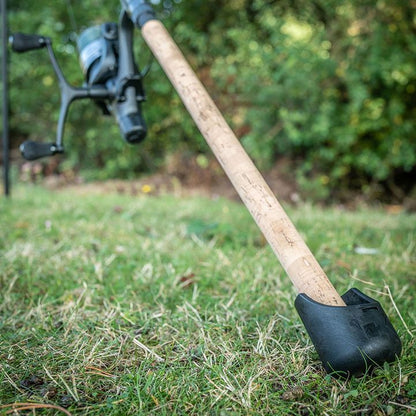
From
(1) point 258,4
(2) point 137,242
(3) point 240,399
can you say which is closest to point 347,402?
(3) point 240,399

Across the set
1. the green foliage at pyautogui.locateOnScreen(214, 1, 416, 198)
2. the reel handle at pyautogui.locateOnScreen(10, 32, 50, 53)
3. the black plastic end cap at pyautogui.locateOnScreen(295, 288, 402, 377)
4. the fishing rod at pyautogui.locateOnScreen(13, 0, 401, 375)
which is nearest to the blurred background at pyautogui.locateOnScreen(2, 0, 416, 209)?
the green foliage at pyautogui.locateOnScreen(214, 1, 416, 198)

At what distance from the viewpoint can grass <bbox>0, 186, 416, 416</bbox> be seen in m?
1.03

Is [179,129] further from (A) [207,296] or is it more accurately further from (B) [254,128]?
(A) [207,296]

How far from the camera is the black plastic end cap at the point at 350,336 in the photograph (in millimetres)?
1023

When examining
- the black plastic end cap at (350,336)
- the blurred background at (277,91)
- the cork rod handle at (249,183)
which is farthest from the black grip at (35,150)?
the blurred background at (277,91)

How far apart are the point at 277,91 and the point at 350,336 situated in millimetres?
3895

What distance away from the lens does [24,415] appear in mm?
950

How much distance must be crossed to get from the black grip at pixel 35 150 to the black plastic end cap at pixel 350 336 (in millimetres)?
1454

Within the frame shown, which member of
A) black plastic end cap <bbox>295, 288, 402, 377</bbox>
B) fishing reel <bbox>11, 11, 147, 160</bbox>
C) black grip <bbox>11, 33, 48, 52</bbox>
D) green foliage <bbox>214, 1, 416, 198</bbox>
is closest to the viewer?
black plastic end cap <bbox>295, 288, 402, 377</bbox>

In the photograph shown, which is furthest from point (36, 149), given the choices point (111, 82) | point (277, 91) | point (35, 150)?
point (277, 91)

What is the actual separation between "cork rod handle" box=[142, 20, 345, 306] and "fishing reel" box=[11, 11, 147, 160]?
36 cm

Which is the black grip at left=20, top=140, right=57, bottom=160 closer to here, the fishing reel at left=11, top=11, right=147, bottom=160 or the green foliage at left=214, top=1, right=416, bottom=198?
the fishing reel at left=11, top=11, right=147, bottom=160

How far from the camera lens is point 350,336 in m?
1.02

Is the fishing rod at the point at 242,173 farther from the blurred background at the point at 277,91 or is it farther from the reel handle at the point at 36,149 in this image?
the blurred background at the point at 277,91
